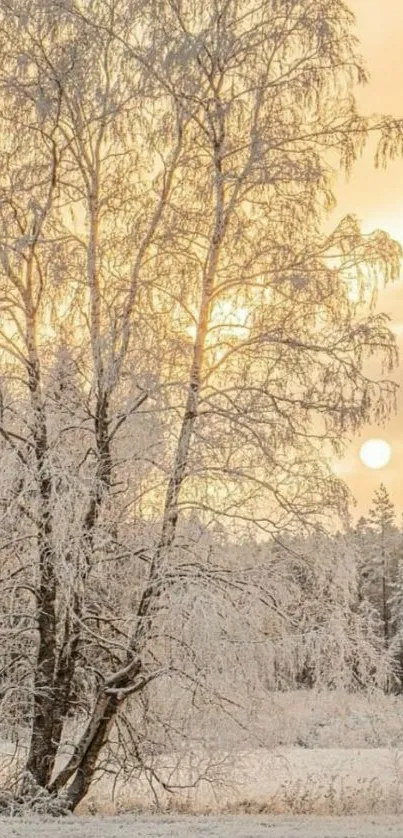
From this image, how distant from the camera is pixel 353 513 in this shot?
1130 cm

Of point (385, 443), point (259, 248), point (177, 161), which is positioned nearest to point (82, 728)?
point (385, 443)

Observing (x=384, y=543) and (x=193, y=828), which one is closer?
(x=193, y=828)

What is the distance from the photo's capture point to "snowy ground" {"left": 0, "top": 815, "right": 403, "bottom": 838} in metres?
8.16

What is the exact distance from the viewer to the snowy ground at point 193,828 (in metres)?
8.16

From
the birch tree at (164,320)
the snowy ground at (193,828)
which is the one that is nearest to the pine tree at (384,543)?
the birch tree at (164,320)

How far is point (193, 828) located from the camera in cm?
877

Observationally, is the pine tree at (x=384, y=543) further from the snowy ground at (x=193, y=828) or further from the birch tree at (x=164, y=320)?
the snowy ground at (x=193, y=828)

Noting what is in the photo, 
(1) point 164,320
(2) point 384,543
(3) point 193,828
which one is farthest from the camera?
(2) point 384,543

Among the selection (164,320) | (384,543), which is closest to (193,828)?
(164,320)

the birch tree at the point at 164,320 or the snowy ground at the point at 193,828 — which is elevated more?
the birch tree at the point at 164,320

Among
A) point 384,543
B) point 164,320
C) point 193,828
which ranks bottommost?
point 193,828

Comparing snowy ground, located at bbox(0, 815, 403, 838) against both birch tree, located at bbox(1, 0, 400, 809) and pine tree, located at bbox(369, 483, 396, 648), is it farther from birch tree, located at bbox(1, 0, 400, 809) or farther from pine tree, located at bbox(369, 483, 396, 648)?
pine tree, located at bbox(369, 483, 396, 648)

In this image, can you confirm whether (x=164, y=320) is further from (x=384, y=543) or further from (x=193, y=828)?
(x=384, y=543)

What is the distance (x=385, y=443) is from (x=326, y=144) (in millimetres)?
3853
